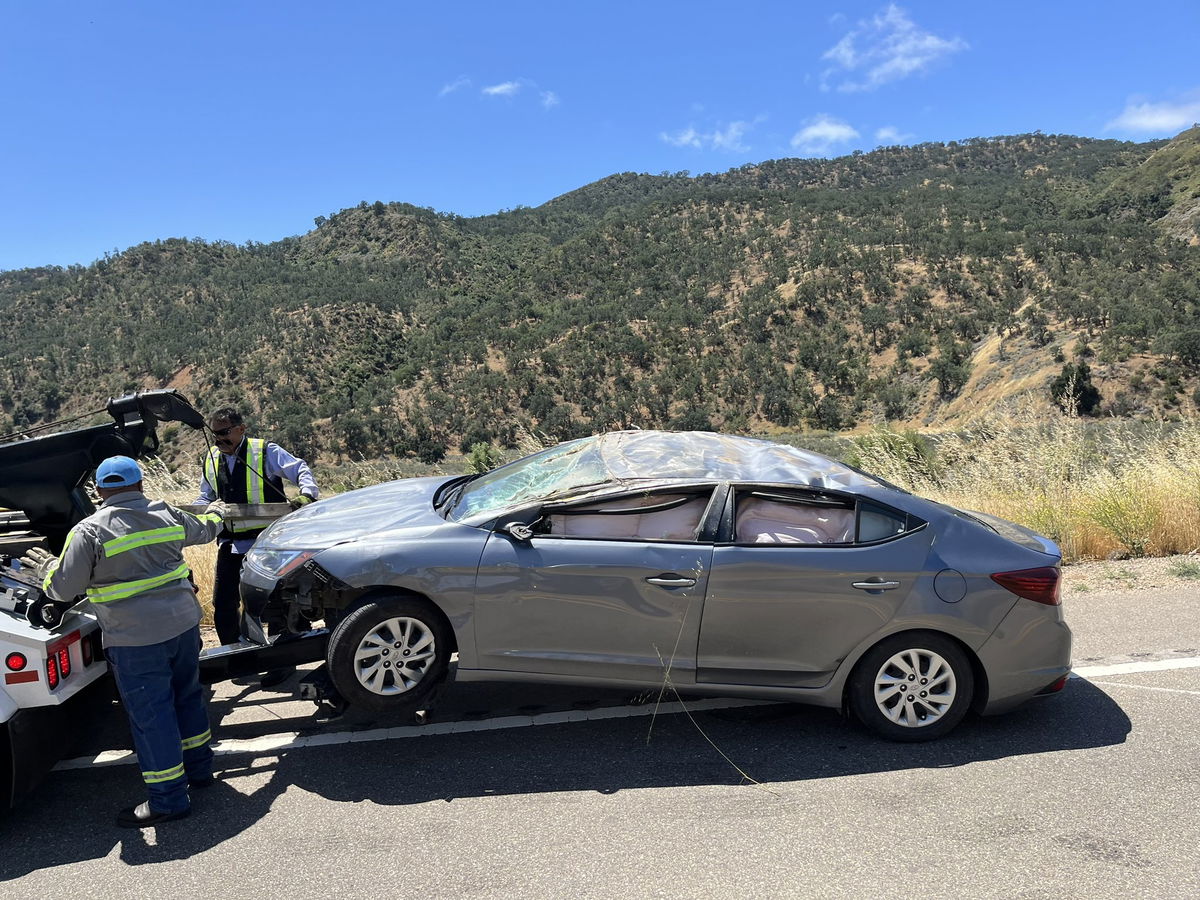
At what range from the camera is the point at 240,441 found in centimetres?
573

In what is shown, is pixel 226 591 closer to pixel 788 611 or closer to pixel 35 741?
pixel 35 741

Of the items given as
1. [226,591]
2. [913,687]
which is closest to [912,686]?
[913,687]

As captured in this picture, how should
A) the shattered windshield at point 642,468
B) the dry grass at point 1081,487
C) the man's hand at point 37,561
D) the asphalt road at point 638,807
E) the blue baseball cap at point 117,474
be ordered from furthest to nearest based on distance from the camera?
the dry grass at point 1081,487 → the shattered windshield at point 642,468 → the man's hand at point 37,561 → the blue baseball cap at point 117,474 → the asphalt road at point 638,807

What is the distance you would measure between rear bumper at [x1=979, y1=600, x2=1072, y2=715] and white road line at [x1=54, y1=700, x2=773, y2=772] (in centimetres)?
122

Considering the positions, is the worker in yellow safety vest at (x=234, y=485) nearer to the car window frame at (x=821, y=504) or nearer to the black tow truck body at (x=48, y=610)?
the black tow truck body at (x=48, y=610)

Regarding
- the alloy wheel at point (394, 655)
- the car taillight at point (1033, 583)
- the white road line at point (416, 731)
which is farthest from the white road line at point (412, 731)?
the car taillight at point (1033, 583)

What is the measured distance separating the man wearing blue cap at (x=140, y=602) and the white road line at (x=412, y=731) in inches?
24.2

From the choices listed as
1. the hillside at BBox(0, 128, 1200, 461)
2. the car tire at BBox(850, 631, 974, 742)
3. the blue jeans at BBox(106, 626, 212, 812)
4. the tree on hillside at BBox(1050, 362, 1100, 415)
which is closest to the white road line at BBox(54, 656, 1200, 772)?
the blue jeans at BBox(106, 626, 212, 812)

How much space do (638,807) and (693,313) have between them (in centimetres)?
5136

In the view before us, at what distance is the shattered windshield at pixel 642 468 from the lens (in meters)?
4.71

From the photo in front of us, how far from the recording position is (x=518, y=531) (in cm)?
441

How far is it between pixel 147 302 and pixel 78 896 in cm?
8072

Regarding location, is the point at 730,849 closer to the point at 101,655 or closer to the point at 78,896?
the point at 78,896

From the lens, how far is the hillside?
39.1m
